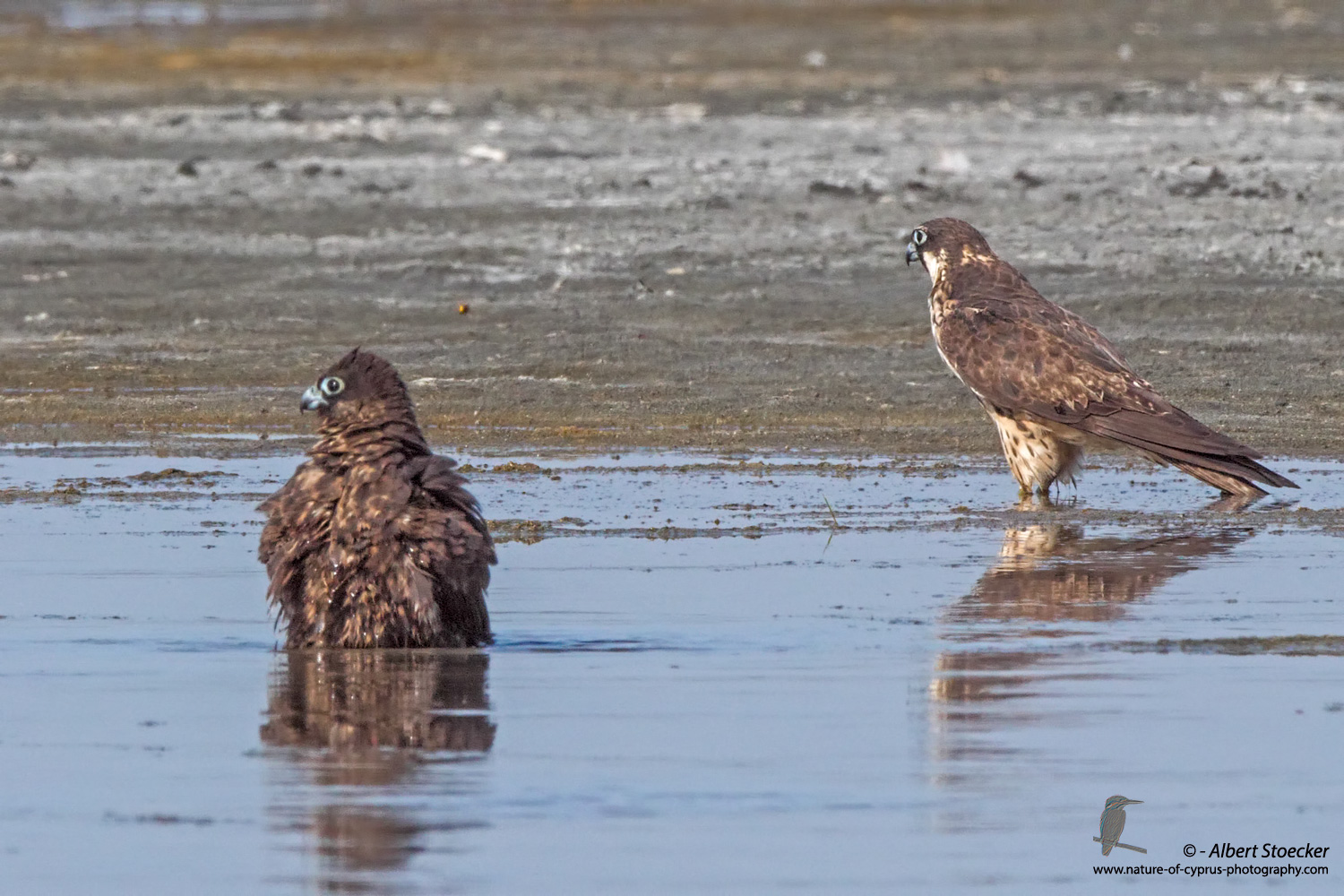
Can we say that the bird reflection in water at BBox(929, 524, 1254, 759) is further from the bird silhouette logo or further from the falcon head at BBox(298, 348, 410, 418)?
the falcon head at BBox(298, 348, 410, 418)

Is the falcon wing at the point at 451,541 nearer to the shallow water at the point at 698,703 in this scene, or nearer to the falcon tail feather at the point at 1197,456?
the shallow water at the point at 698,703

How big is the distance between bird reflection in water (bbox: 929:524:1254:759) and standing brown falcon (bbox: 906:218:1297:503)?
33.6 inches

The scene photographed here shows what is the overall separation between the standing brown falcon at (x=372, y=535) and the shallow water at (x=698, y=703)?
123 mm

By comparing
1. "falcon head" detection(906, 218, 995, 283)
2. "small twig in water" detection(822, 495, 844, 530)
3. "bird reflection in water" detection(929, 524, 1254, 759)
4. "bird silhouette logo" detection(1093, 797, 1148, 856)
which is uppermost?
"falcon head" detection(906, 218, 995, 283)

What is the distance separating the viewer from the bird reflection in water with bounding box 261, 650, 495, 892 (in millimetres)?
5375

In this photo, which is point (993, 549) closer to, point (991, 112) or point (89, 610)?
point (89, 610)

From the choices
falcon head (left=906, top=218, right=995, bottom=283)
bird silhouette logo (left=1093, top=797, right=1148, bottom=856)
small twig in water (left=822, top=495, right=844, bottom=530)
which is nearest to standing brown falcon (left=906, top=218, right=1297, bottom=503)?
falcon head (left=906, top=218, right=995, bottom=283)

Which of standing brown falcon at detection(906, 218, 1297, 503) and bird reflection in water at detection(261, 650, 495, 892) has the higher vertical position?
standing brown falcon at detection(906, 218, 1297, 503)

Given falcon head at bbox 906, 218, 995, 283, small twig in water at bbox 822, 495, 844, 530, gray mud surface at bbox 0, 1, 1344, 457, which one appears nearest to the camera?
small twig in water at bbox 822, 495, 844, 530

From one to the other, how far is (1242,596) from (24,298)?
396 inches

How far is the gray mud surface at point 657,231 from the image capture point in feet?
42.8

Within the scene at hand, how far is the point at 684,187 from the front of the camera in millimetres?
19375

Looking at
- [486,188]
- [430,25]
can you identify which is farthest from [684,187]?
[430,25]

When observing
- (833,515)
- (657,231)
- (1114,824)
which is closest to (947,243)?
(833,515)
